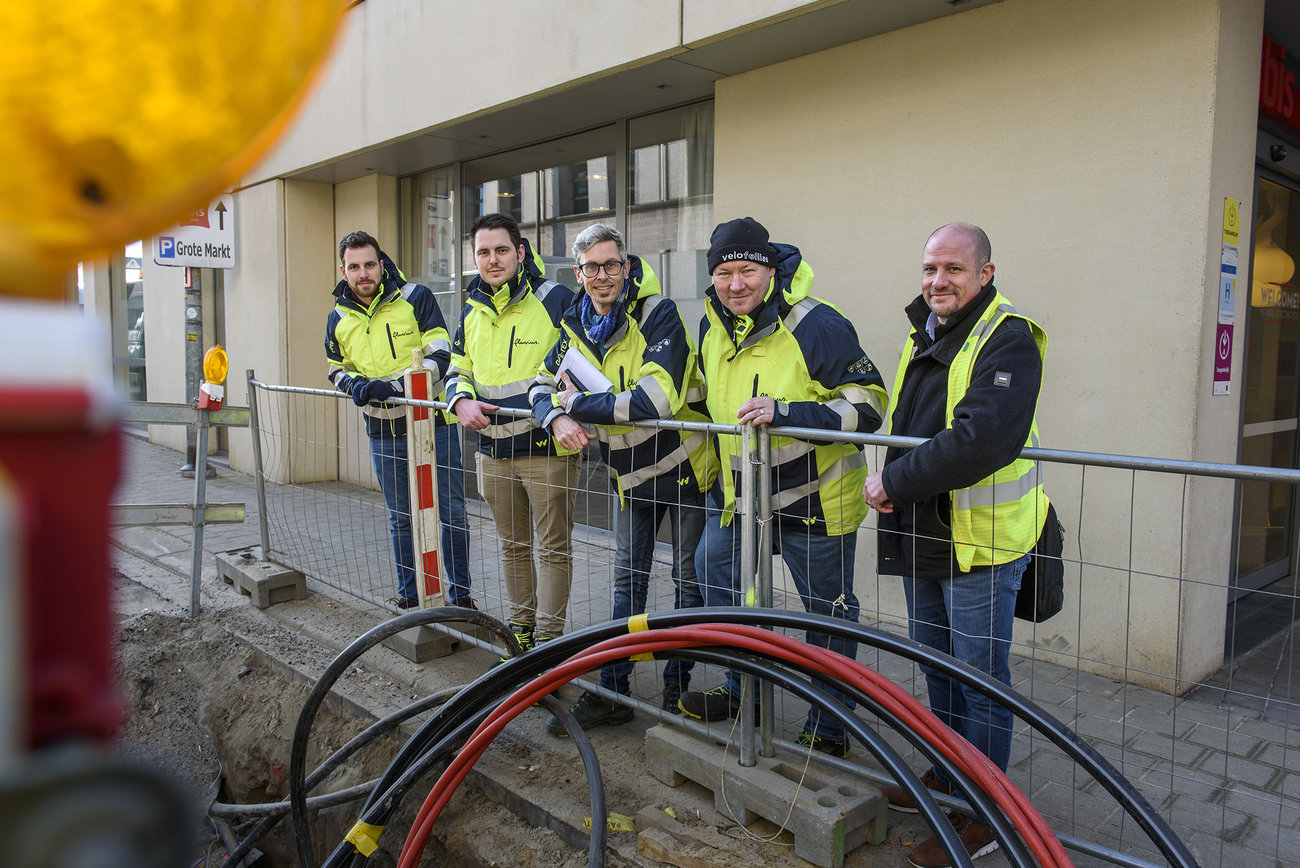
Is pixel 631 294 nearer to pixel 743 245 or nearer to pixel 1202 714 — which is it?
pixel 743 245

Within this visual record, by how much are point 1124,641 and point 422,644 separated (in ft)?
10.8

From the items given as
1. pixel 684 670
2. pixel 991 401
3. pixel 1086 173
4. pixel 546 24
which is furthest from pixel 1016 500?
pixel 546 24

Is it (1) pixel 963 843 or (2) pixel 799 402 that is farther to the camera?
(2) pixel 799 402

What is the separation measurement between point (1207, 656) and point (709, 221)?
3.87 m

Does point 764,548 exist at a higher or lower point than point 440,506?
higher

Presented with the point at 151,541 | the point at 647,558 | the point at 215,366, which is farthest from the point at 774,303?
the point at 151,541

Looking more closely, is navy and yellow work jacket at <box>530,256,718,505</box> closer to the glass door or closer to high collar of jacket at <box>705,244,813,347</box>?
high collar of jacket at <box>705,244,813,347</box>

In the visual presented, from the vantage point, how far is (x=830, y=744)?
10.5 ft

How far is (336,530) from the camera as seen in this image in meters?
6.79

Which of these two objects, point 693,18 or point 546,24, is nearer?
point 693,18

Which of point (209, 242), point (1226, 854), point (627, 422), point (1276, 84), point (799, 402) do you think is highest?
point (1276, 84)

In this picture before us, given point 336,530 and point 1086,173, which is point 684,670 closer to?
point 1086,173

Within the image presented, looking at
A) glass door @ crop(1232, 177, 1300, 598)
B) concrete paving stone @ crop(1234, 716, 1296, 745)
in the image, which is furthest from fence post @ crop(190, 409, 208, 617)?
glass door @ crop(1232, 177, 1300, 598)

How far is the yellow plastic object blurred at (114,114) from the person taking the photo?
1.72ft
